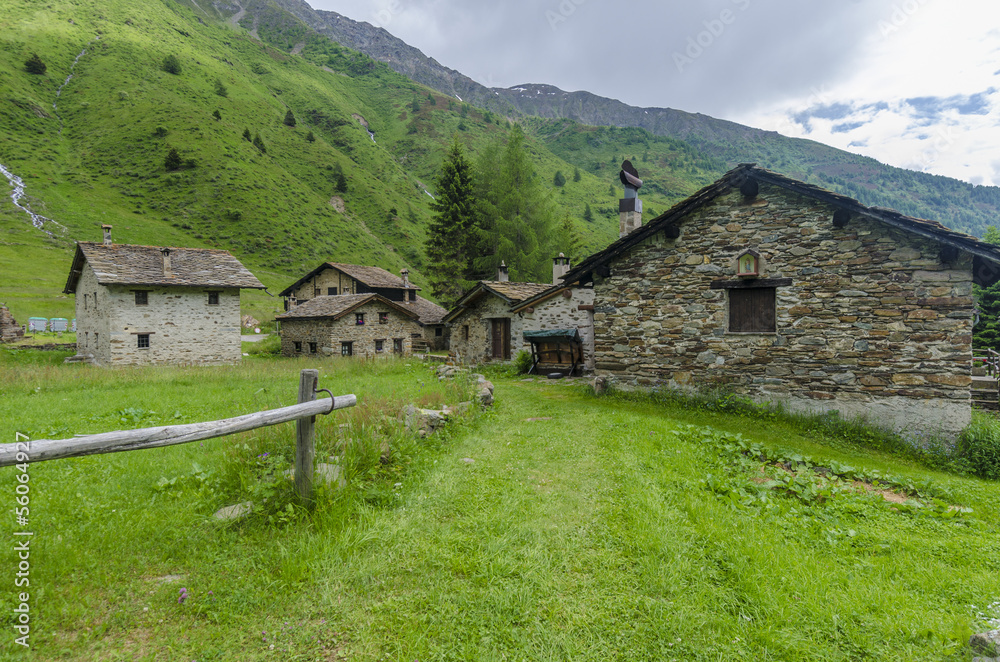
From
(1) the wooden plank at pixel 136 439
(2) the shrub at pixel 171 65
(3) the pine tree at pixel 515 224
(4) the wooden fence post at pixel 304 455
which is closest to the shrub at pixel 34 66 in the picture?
(2) the shrub at pixel 171 65

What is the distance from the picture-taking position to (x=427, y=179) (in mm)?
99750

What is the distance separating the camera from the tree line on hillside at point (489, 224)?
118 feet

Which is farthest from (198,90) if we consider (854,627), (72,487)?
(854,627)

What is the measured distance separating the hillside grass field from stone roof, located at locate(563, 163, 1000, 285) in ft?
14.4

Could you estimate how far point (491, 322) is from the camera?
23.9 m

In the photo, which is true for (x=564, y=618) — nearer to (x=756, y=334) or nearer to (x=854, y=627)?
(x=854, y=627)

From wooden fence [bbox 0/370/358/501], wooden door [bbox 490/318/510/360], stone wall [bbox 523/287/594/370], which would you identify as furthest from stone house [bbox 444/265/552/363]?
wooden fence [bbox 0/370/358/501]

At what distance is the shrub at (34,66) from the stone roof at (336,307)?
247 feet

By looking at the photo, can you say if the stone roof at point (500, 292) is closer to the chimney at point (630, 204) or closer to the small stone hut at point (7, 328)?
the chimney at point (630, 204)

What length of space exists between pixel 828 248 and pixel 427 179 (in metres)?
98.5

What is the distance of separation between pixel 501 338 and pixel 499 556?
64.8 feet

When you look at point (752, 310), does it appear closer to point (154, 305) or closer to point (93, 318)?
point (154, 305)

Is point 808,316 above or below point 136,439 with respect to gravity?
above

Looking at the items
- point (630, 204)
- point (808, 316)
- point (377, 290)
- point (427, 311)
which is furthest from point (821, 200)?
A: point (377, 290)
